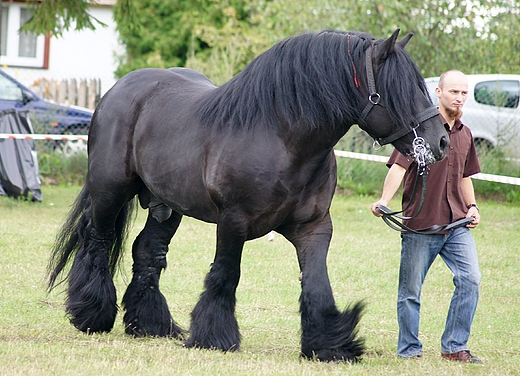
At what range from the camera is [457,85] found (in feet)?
16.1

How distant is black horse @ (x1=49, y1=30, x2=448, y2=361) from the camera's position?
4.54m

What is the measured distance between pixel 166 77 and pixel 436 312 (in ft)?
9.87

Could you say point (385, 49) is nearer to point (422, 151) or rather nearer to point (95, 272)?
point (422, 151)

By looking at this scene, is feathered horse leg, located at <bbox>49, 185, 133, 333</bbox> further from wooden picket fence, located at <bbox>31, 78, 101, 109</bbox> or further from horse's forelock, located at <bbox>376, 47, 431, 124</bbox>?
wooden picket fence, located at <bbox>31, 78, 101, 109</bbox>

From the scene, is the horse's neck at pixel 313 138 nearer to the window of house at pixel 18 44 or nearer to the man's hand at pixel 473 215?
the man's hand at pixel 473 215

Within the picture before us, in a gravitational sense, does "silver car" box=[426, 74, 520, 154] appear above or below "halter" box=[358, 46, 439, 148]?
below

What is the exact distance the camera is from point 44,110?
14.6 meters

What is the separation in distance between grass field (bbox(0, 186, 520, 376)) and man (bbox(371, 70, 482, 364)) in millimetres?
224

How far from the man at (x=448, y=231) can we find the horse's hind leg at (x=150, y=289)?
1.72m

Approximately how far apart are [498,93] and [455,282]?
9.22 m

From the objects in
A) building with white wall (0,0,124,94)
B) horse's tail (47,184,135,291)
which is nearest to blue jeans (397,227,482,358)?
horse's tail (47,184,135,291)

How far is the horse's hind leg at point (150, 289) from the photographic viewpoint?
584cm

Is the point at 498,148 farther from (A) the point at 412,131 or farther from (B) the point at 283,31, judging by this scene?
(A) the point at 412,131

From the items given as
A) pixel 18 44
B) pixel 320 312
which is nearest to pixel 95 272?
pixel 320 312
